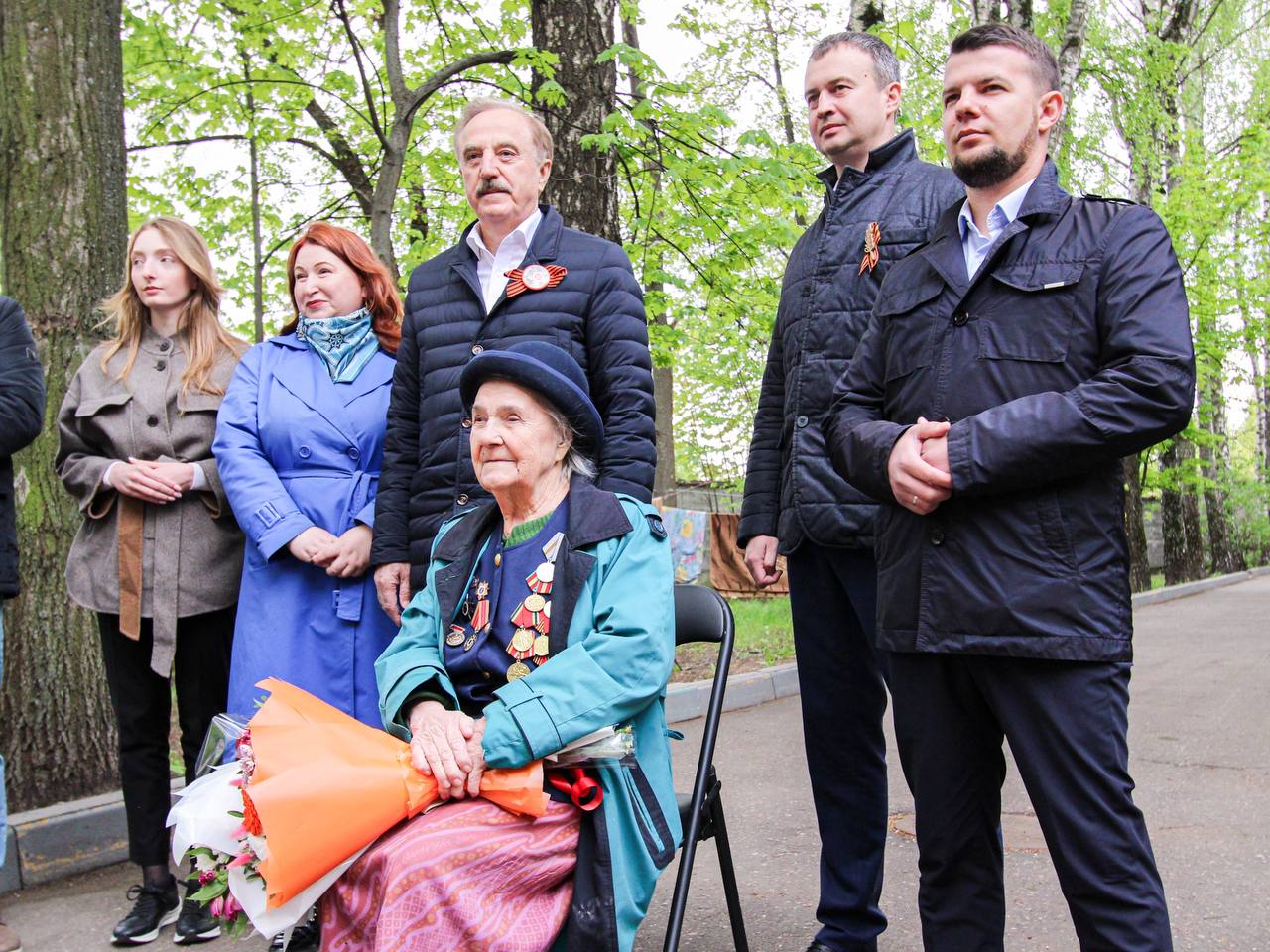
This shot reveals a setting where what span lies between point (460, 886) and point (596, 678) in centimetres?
49

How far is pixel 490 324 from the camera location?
3.40 m

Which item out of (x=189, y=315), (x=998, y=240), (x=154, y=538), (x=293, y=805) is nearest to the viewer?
(x=293, y=805)

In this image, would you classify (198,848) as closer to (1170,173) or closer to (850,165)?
(850,165)

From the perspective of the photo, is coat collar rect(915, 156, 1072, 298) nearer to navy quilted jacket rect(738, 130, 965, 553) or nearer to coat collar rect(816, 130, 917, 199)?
navy quilted jacket rect(738, 130, 965, 553)

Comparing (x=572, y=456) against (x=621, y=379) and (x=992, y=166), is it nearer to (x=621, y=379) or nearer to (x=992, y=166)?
(x=621, y=379)

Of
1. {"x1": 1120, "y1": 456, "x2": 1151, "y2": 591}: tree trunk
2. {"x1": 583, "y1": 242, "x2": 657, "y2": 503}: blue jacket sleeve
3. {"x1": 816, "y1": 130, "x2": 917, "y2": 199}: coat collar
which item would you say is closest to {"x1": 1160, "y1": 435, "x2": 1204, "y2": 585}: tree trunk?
{"x1": 1120, "y1": 456, "x2": 1151, "y2": 591}: tree trunk

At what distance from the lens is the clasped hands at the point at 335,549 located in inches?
137

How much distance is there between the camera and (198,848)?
228 centimetres

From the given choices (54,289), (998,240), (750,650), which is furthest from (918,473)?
(750,650)

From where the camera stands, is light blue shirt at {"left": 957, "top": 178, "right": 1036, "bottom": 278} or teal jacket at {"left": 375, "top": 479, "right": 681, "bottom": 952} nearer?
teal jacket at {"left": 375, "top": 479, "right": 681, "bottom": 952}

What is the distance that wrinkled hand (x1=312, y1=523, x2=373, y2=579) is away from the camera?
349 centimetres

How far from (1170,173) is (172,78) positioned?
586 inches

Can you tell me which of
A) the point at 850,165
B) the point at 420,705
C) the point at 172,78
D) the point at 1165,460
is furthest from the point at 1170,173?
the point at 420,705

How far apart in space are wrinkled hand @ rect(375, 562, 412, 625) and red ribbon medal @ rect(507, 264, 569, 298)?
87cm
